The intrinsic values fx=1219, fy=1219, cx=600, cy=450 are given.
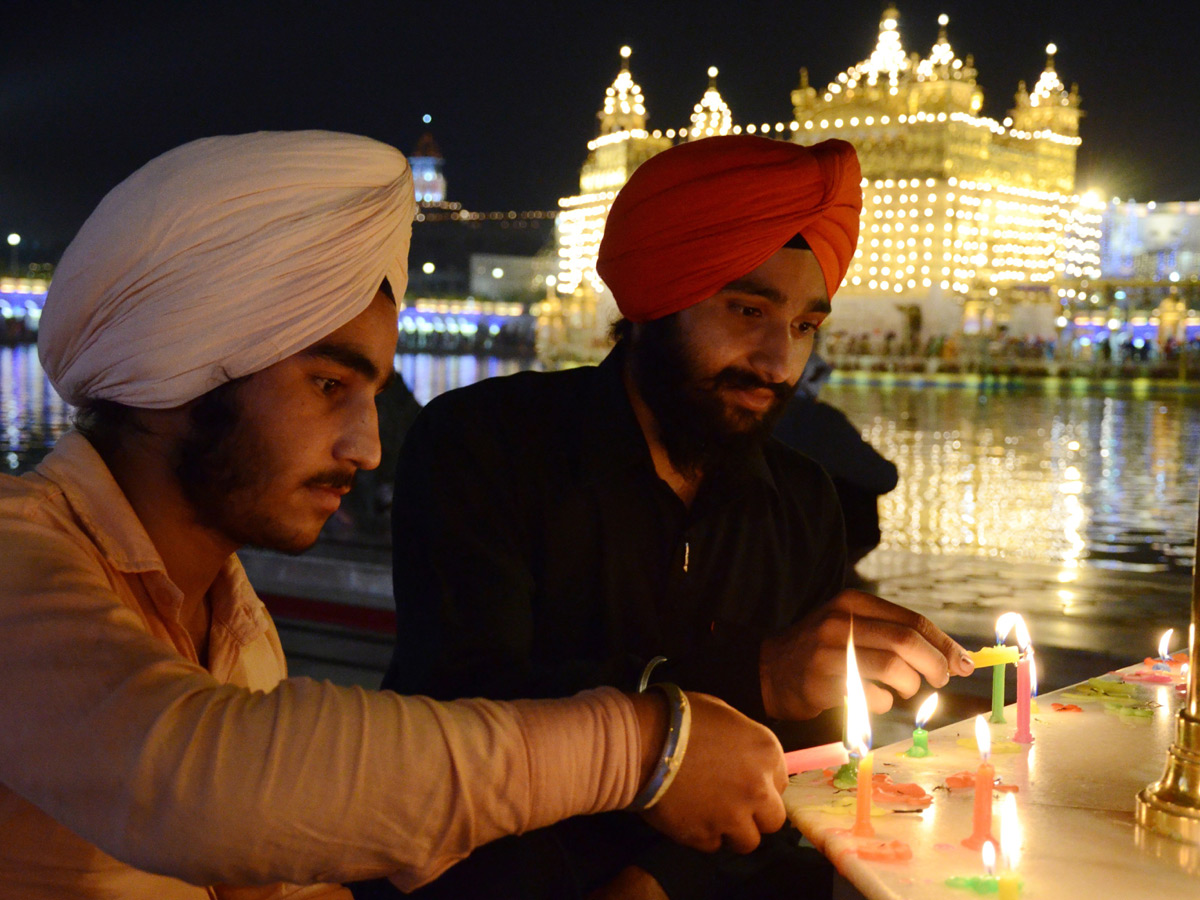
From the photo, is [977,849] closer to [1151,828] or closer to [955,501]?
[1151,828]

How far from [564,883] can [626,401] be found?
0.86 m

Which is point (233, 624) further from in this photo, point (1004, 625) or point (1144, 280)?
point (1144, 280)

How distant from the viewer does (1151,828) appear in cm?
139

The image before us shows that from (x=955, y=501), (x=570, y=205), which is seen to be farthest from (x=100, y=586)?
(x=570, y=205)

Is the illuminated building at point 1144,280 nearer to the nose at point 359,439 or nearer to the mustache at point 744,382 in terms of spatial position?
the mustache at point 744,382

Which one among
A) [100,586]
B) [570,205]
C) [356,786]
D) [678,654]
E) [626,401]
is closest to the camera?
[356,786]

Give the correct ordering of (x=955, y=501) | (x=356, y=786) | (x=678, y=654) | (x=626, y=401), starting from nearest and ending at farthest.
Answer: (x=356, y=786), (x=678, y=654), (x=626, y=401), (x=955, y=501)

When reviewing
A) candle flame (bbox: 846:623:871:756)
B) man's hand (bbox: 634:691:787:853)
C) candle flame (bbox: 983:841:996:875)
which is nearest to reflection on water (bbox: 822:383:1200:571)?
candle flame (bbox: 846:623:871:756)

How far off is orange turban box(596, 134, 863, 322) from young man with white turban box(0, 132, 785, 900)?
735 mm

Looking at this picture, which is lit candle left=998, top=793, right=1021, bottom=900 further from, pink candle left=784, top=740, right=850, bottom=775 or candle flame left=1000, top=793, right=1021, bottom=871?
pink candle left=784, top=740, right=850, bottom=775

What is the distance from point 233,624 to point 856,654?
846mm

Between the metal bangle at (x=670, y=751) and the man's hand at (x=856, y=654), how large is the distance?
1.94 ft

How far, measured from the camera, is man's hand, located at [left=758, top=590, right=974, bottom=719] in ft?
5.40

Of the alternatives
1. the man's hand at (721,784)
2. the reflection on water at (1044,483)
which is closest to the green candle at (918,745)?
the man's hand at (721,784)
